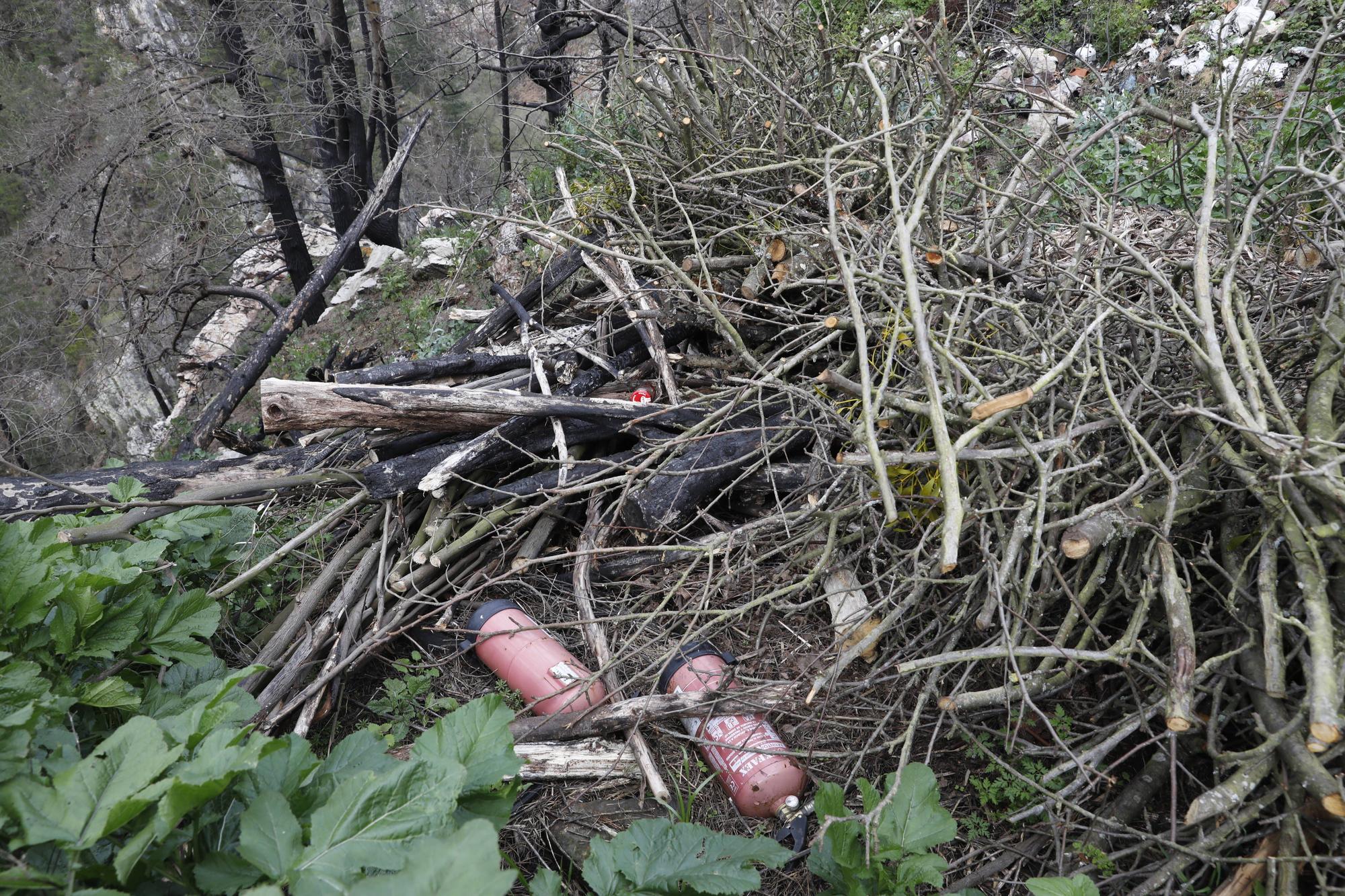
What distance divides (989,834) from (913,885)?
60 cm

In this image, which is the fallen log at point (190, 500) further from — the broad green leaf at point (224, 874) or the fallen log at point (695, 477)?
the broad green leaf at point (224, 874)

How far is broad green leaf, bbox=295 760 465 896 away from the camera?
119 centimetres

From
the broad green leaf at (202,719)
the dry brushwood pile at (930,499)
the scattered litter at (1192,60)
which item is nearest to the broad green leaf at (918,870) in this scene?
the dry brushwood pile at (930,499)

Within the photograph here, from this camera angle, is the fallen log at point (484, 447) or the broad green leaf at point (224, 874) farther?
the fallen log at point (484, 447)

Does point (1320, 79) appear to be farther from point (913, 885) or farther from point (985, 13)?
point (913, 885)

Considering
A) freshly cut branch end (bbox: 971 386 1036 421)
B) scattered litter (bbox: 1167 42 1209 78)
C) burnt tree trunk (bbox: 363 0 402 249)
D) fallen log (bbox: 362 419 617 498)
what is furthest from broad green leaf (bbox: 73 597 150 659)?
scattered litter (bbox: 1167 42 1209 78)

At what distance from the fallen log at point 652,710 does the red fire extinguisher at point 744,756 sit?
3 centimetres

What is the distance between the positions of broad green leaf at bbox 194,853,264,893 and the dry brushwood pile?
1.09 meters

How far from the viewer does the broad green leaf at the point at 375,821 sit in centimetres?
119

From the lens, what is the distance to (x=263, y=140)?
8.98 meters

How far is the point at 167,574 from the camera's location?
2.73 metres

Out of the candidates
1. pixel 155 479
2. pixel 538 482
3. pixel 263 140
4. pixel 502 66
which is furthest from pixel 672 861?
pixel 263 140

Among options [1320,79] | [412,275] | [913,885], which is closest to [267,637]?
[913,885]

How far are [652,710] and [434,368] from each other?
80.4 inches
